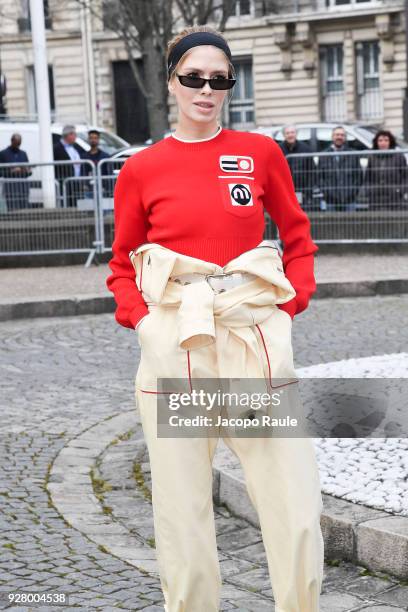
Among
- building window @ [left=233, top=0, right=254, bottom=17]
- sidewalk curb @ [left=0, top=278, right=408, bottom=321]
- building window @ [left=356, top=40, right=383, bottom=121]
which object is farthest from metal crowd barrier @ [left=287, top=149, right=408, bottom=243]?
building window @ [left=233, top=0, right=254, bottom=17]

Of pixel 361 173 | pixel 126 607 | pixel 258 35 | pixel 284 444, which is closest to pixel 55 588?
pixel 126 607

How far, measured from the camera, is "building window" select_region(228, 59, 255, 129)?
138 ft

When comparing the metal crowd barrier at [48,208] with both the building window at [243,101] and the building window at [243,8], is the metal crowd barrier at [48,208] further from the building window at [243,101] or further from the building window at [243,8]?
the building window at [243,8]

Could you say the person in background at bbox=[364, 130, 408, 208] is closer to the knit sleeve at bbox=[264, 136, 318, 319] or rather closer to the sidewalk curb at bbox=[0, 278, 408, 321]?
the sidewalk curb at bbox=[0, 278, 408, 321]

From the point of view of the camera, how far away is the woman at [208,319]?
3.26 metres

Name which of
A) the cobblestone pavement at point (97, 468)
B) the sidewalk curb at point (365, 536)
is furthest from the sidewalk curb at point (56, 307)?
the sidewalk curb at point (365, 536)

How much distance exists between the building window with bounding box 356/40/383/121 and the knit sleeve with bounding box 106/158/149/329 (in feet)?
122

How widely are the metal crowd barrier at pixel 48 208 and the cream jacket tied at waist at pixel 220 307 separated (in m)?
11.5

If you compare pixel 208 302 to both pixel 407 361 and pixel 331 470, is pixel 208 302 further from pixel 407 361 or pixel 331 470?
pixel 407 361

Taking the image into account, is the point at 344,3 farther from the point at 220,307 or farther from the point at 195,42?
Answer: the point at 220,307

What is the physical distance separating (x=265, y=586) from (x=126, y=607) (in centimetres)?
53

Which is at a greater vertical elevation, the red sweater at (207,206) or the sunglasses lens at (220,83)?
the sunglasses lens at (220,83)

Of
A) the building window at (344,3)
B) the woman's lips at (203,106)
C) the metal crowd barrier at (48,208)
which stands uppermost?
the building window at (344,3)

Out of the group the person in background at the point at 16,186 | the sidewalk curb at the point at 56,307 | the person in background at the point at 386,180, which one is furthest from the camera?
the person in background at the point at 16,186
